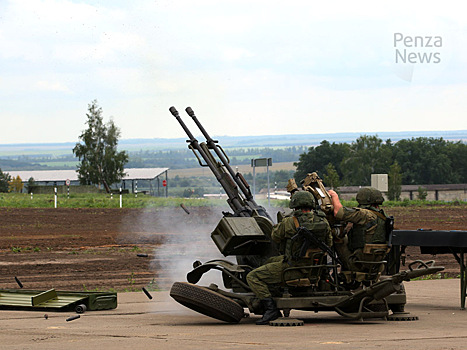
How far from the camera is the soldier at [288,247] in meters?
10.8

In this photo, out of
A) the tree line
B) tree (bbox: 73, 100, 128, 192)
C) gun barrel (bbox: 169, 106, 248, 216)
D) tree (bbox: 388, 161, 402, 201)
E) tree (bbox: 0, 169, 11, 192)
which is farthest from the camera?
tree (bbox: 0, 169, 11, 192)

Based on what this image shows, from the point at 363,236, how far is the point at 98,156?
207 ft

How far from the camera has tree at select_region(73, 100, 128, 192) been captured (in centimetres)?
7112

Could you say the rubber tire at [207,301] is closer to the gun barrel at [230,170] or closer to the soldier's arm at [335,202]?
the soldier's arm at [335,202]

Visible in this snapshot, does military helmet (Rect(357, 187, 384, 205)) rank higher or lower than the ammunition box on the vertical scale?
higher

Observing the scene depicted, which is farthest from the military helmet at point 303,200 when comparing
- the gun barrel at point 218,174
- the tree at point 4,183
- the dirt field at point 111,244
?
the tree at point 4,183

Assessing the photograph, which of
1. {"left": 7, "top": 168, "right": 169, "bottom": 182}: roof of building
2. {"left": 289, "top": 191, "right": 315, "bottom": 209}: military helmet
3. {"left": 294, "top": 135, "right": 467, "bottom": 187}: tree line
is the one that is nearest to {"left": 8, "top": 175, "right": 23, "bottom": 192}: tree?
{"left": 7, "top": 168, "right": 169, "bottom": 182}: roof of building

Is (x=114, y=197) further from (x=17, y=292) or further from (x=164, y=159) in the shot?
(x=17, y=292)

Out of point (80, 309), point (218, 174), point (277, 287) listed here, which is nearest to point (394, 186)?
point (218, 174)

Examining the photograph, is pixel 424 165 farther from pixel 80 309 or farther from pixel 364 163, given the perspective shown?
pixel 80 309

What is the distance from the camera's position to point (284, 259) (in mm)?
11023

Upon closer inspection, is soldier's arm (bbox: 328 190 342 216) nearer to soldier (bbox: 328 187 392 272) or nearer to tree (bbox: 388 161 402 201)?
soldier (bbox: 328 187 392 272)

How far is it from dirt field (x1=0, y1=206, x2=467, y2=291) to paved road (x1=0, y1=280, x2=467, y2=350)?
1550 mm

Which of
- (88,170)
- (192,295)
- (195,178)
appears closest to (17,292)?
(192,295)
